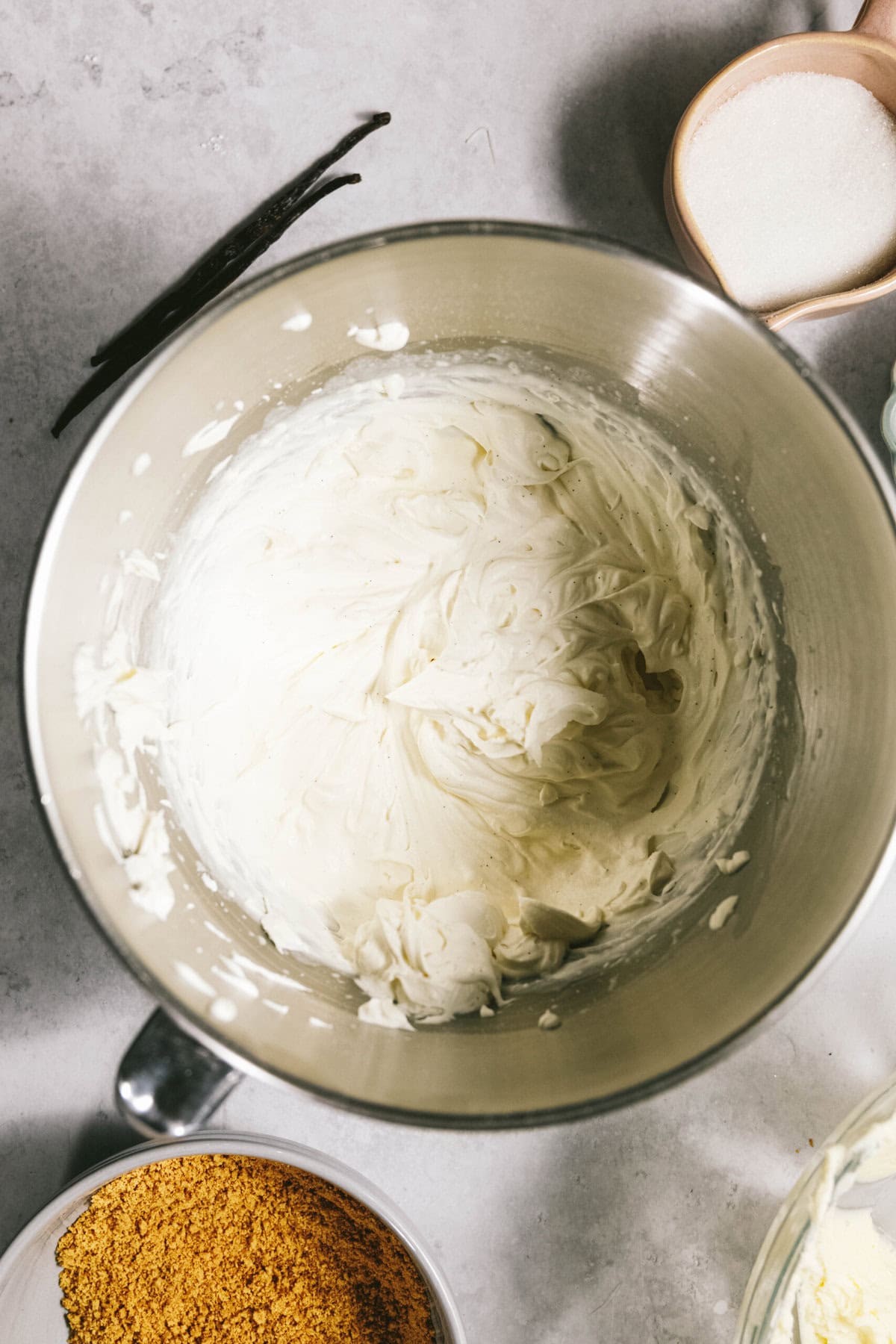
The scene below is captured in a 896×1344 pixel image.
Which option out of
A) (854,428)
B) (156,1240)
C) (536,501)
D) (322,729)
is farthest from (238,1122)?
(854,428)

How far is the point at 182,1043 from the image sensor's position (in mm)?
1054

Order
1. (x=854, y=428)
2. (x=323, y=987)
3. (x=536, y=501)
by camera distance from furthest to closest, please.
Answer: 1. (x=536, y=501)
2. (x=323, y=987)
3. (x=854, y=428)

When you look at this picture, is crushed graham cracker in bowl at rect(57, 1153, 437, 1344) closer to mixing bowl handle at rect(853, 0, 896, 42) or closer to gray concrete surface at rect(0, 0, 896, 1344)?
gray concrete surface at rect(0, 0, 896, 1344)

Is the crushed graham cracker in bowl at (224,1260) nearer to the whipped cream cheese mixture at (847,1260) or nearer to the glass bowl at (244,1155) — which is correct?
the glass bowl at (244,1155)

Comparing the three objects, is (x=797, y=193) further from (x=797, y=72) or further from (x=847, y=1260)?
(x=847, y=1260)

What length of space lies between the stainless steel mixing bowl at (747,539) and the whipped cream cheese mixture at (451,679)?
56 mm

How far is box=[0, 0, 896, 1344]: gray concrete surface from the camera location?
4.37ft

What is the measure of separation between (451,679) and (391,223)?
68 centimetres

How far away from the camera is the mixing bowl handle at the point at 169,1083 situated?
3.40ft

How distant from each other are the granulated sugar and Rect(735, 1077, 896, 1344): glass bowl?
111 centimetres

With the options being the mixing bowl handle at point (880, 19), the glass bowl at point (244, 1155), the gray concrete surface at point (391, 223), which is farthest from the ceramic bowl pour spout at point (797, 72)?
the glass bowl at point (244, 1155)

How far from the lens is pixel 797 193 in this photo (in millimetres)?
1313

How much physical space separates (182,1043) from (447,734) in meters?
0.48

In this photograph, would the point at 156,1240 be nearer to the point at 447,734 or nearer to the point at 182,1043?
the point at 182,1043
